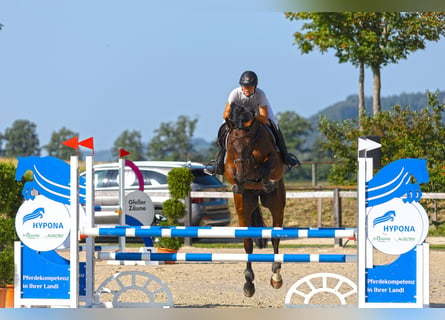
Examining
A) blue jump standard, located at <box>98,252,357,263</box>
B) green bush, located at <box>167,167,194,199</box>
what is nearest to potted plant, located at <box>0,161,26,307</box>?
blue jump standard, located at <box>98,252,357,263</box>

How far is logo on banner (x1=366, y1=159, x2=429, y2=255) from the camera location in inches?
224

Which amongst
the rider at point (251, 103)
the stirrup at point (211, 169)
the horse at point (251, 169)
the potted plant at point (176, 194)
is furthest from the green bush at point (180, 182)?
the rider at point (251, 103)

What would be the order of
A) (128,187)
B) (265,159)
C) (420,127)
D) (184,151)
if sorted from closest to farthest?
(265,159) < (128,187) < (420,127) < (184,151)

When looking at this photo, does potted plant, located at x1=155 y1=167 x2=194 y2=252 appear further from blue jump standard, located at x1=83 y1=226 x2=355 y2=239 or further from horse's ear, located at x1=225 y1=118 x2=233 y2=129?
blue jump standard, located at x1=83 y1=226 x2=355 y2=239

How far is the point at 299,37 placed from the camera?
16688mm

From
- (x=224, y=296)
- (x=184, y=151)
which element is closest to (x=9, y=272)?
(x=224, y=296)

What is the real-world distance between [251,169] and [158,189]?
6.40 m

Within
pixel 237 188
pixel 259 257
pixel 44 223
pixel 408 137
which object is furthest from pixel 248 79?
pixel 408 137

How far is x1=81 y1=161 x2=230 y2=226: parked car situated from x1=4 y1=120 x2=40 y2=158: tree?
2028 centimetres

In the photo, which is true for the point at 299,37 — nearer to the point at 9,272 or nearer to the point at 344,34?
the point at 344,34

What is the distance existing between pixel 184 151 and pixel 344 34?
58.8ft

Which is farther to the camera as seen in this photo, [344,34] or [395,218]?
[344,34]

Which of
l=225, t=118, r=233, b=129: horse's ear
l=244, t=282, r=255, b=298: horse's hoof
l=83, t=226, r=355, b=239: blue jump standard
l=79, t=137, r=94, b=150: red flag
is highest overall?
l=225, t=118, r=233, b=129: horse's ear

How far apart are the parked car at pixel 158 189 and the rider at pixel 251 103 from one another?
5237 millimetres
